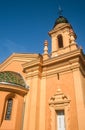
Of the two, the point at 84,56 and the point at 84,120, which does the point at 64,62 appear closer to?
the point at 84,56

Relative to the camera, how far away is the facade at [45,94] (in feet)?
30.9

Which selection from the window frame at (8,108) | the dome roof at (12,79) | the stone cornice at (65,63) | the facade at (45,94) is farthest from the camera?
the dome roof at (12,79)

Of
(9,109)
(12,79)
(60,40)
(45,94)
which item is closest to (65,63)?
(45,94)

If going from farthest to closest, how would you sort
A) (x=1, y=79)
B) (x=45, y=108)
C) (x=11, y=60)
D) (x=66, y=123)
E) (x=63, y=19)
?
1. (x=63, y=19)
2. (x=11, y=60)
3. (x=1, y=79)
4. (x=45, y=108)
5. (x=66, y=123)

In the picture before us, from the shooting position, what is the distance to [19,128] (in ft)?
32.3

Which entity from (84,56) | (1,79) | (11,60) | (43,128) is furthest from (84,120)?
(11,60)

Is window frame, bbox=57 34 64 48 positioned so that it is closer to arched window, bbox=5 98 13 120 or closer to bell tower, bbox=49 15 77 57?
bell tower, bbox=49 15 77 57

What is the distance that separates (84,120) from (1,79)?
6838 millimetres

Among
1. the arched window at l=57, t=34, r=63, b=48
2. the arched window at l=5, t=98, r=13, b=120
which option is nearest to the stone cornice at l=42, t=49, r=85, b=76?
the arched window at l=5, t=98, r=13, b=120

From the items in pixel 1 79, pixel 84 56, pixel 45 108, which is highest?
pixel 84 56

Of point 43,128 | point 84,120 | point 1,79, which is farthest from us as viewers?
point 1,79

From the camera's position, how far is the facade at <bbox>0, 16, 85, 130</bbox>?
30.9 feet

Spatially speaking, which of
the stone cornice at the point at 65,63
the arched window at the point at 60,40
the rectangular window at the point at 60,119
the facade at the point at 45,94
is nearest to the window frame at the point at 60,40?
the arched window at the point at 60,40

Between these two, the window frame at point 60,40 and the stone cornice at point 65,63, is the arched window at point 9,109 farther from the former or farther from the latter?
the window frame at point 60,40
